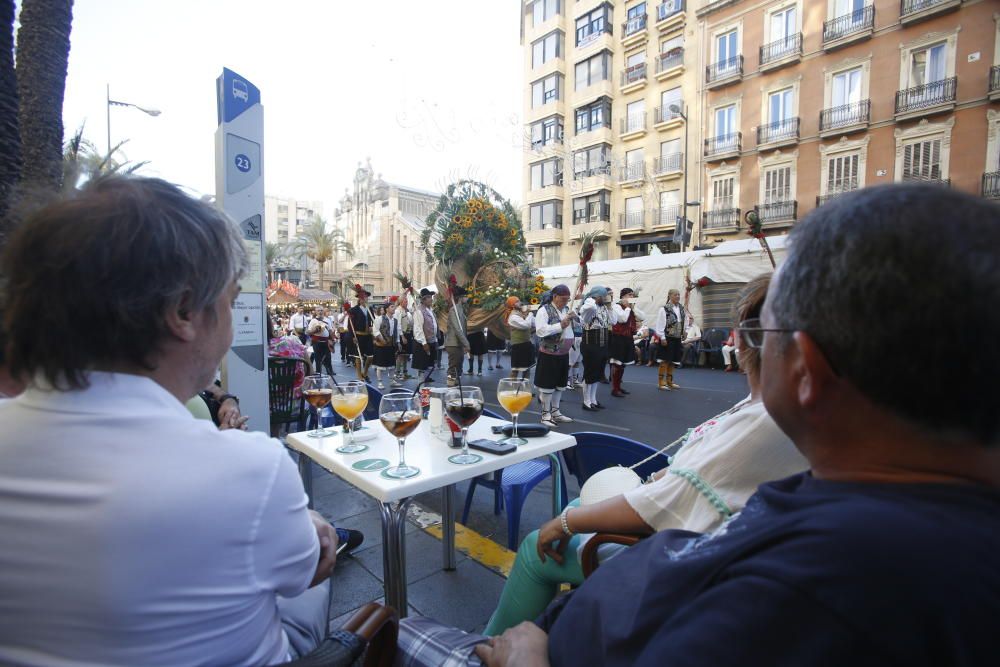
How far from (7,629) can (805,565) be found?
1148mm

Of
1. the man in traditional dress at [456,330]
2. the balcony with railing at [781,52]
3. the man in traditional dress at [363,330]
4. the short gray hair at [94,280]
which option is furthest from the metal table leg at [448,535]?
the balcony with railing at [781,52]

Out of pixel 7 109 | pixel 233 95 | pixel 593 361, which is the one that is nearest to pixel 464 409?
pixel 233 95

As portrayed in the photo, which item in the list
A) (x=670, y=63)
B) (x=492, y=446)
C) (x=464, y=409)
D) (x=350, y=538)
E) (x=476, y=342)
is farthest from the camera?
(x=670, y=63)

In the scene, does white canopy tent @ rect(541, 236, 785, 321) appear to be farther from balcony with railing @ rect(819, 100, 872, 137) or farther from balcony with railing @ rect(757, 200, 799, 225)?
balcony with railing @ rect(819, 100, 872, 137)

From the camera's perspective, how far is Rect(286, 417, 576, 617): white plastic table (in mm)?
1853

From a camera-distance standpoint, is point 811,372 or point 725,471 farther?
point 725,471

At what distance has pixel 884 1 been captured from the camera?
17.3 meters

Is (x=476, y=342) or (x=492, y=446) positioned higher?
(x=492, y=446)

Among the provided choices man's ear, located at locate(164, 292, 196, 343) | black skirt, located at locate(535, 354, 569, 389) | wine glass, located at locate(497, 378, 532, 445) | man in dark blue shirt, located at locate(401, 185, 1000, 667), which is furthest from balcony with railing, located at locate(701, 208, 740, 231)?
man's ear, located at locate(164, 292, 196, 343)

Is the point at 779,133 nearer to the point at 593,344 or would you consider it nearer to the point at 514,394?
the point at 593,344

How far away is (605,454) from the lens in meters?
2.48

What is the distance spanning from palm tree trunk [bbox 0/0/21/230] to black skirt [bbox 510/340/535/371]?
19.9 ft

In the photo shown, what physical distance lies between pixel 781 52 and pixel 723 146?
156 inches

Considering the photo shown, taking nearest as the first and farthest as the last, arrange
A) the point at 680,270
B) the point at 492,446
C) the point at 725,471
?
1. the point at 725,471
2. the point at 492,446
3. the point at 680,270
